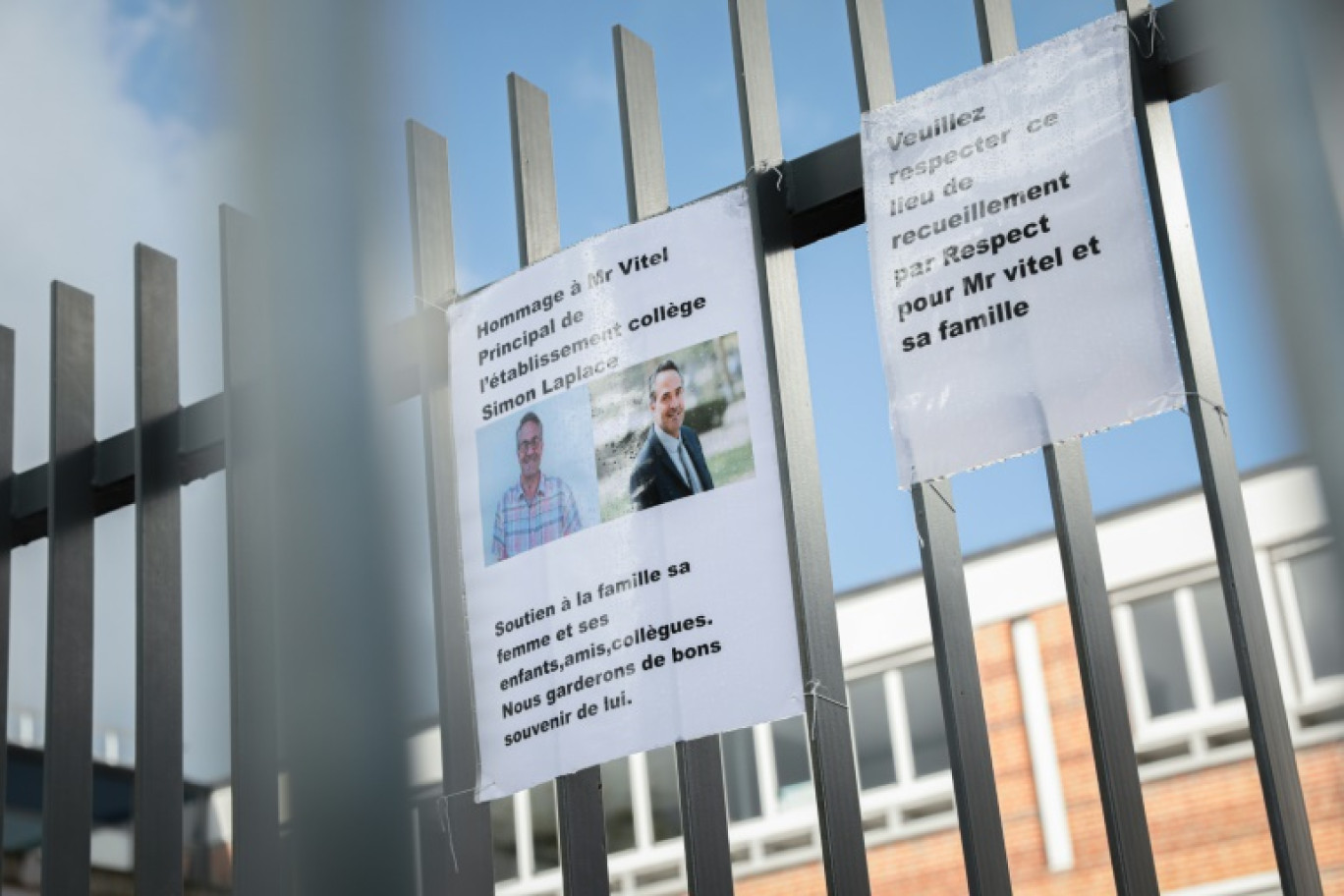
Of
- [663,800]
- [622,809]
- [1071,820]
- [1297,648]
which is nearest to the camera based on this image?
[1297,648]

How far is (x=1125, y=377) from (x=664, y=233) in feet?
2.60

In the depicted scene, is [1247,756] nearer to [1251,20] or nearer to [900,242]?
[900,242]

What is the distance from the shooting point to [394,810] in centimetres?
62

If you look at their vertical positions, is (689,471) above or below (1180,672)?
below

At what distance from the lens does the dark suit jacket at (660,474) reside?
8.28 ft

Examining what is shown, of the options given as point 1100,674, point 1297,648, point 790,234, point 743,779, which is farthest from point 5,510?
point 743,779

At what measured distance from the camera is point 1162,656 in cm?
2103

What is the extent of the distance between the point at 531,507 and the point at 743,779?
22623 mm

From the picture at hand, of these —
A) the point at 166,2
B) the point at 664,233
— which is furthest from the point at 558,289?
the point at 166,2

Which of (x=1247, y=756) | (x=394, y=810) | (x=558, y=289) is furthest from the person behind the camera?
(x=1247, y=756)

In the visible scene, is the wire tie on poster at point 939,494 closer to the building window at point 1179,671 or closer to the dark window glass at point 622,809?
the building window at point 1179,671

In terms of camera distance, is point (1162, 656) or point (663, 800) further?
point (663, 800)

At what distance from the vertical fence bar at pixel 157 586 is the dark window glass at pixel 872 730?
2026cm

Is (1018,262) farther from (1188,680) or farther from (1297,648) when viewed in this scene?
(1188,680)
